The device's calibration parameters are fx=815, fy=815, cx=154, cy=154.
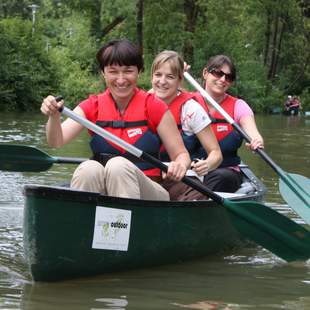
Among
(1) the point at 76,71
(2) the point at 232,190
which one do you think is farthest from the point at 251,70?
(2) the point at 232,190

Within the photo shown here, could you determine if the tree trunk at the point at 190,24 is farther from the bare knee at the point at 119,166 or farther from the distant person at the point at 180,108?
the bare knee at the point at 119,166

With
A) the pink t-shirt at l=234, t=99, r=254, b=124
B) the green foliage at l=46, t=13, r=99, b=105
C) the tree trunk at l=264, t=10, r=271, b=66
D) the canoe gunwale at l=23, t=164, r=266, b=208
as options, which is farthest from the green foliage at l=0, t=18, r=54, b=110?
the canoe gunwale at l=23, t=164, r=266, b=208

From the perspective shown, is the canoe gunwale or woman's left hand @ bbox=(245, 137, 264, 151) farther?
woman's left hand @ bbox=(245, 137, 264, 151)

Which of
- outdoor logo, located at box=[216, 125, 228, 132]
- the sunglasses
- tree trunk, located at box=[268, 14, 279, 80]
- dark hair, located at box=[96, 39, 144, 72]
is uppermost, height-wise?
tree trunk, located at box=[268, 14, 279, 80]

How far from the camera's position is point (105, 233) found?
13.4 feet

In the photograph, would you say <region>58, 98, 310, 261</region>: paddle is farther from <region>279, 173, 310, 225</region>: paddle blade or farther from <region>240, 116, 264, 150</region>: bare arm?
<region>240, 116, 264, 150</region>: bare arm

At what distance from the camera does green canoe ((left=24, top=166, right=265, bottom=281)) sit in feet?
12.8

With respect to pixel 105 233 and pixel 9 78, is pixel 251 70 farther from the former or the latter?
pixel 105 233

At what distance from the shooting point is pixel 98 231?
13.3 ft

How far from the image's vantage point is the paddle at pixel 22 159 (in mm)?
4781

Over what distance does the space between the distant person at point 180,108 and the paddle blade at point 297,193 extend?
0.76m

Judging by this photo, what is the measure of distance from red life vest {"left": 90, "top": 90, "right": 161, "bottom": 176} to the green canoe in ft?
1.20

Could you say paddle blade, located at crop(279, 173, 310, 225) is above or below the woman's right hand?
below

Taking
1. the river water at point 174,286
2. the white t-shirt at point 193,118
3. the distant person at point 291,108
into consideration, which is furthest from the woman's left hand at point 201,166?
the distant person at point 291,108
